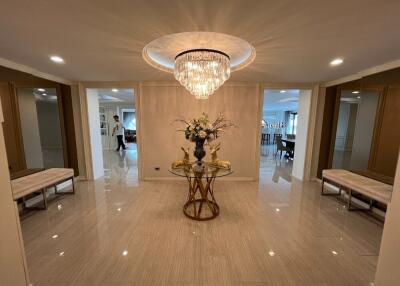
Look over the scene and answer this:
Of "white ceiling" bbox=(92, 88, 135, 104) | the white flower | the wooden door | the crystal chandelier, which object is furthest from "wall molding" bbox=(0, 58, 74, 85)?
the wooden door

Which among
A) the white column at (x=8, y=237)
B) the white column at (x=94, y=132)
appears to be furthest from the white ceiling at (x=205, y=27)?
the white column at (x=94, y=132)

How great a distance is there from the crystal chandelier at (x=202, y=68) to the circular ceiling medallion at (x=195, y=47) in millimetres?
115

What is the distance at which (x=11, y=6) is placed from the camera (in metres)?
1.26

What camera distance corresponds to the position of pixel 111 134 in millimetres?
8289

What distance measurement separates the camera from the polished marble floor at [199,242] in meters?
1.64

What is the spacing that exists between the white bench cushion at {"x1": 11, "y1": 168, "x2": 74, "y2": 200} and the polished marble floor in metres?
0.42

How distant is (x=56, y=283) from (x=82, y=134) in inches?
127

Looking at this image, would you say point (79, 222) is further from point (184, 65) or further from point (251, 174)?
point (251, 174)

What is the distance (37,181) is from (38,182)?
5 cm

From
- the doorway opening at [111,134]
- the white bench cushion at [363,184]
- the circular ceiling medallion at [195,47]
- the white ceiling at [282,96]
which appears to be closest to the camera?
the circular ceiling medallion at [195,47]

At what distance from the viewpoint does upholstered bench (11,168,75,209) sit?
7.93 feet

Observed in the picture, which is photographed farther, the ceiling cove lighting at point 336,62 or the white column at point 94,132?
the white column at point 94,132

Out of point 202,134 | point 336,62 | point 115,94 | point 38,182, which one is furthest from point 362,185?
point 115,94

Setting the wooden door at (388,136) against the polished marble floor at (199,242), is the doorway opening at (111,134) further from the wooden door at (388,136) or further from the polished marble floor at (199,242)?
the wooden door at (388,136)
